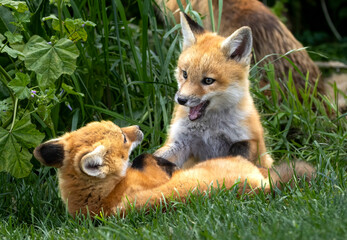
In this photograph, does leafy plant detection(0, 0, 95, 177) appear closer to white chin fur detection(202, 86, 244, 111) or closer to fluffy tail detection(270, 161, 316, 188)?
white chin fur detection(202, 86, 244, 111)

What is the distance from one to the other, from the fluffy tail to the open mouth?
72 cm

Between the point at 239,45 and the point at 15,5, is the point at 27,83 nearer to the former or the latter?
the point at 15,5

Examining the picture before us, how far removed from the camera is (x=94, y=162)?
12.3ft

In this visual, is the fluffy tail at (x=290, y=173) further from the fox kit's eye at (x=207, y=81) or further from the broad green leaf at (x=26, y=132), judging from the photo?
the broad green leaf at (x=26, y=132)

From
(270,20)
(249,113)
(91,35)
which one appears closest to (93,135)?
(249,113)

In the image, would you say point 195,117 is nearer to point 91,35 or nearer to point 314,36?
point 91,35

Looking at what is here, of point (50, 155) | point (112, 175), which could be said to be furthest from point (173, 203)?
point (50, 155)

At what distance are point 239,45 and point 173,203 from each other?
151 centimetres

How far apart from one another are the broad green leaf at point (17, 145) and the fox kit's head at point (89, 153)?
13.0 inches

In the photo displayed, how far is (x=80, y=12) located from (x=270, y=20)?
7.79 ft

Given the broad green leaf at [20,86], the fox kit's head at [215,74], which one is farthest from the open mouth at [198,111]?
the broad green leaf at [20,86]

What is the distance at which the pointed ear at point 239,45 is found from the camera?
14.8ft

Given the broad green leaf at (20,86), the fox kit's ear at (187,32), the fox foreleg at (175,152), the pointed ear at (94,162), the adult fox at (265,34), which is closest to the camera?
the pointed ear at (94,162)

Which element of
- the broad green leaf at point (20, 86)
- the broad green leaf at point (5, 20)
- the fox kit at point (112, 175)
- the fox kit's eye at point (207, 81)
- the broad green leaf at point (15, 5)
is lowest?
the fox kit at point (112, 175)
